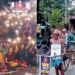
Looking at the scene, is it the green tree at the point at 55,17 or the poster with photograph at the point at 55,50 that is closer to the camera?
the poster with photograph at the point at 55,50

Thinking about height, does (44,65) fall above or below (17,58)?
below

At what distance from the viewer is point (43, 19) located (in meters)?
20.3

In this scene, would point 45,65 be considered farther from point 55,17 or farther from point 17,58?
point 55,17

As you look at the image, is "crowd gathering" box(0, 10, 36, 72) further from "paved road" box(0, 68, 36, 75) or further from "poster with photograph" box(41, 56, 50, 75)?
"poster with photograph" box(41, 56, 50, 75)

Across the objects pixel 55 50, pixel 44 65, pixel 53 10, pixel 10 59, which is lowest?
pixel 44 65

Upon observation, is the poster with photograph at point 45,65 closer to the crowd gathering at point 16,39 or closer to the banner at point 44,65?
the banner at point 44,65

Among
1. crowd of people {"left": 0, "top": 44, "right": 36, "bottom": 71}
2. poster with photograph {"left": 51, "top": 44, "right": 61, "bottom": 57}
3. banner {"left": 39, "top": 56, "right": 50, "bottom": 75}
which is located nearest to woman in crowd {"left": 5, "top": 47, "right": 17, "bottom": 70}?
crowd of people {"left": 0, "top": 44, "right": 36, "bottom": 71}

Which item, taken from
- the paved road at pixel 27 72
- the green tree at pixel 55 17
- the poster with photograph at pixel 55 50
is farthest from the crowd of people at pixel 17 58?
the green tree at pixel 55 17

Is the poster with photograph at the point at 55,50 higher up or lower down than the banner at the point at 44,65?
higher up

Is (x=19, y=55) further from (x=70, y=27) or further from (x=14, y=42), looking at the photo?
(x=70, y=27)

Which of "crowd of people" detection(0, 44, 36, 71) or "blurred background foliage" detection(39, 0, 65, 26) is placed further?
"blurred background foliage" detection(39, 0, 65, 26)

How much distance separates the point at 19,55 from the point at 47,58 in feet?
3.93

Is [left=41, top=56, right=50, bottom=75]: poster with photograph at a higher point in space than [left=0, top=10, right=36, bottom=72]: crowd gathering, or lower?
lower

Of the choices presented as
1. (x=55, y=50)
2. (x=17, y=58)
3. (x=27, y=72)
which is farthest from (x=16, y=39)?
(x=55, y=50)
